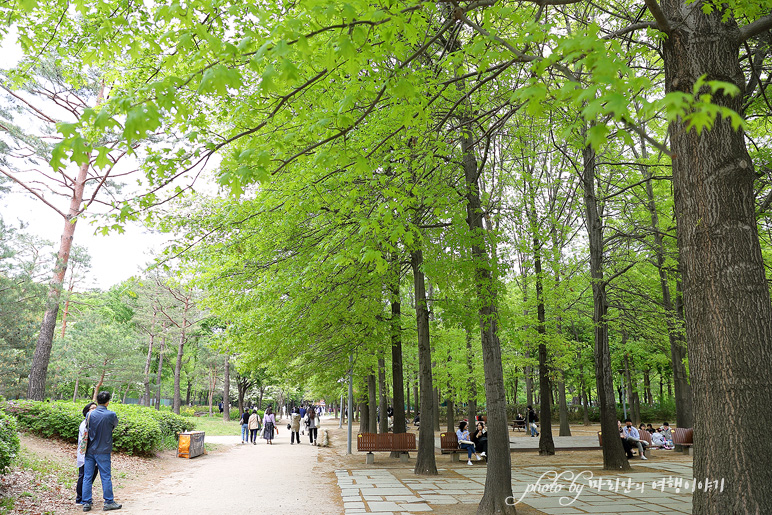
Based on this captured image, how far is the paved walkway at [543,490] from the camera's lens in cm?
755

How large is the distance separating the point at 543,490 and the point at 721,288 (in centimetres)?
668

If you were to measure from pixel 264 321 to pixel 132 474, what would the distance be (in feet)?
17.4

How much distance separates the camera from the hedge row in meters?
12.4

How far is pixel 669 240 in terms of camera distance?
1340 centimetres

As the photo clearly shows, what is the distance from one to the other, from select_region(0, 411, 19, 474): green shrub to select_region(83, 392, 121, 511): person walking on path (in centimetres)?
101

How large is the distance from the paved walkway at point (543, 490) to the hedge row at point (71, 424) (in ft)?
19.2

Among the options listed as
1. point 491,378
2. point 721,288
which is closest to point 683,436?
point 491,378

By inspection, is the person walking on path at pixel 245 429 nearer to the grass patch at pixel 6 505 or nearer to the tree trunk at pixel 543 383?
the tree trunk at pixel 543 383

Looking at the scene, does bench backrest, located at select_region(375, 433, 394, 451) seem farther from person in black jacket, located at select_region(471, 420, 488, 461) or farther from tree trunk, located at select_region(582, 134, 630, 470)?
tree trunk, located at select_region(582, 134, 630, 470)

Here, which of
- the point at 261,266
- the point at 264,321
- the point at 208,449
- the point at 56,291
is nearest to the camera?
the point at 264,321

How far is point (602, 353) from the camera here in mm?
12359

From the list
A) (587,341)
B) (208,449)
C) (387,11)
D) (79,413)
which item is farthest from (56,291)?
(587,341)

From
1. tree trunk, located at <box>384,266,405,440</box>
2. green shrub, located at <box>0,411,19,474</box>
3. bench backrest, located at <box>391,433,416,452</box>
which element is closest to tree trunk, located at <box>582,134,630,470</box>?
bench backrest, located at <box>391,433,416,452</box>

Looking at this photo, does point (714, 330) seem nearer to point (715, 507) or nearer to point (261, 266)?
point (715, 507)
